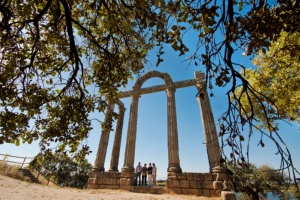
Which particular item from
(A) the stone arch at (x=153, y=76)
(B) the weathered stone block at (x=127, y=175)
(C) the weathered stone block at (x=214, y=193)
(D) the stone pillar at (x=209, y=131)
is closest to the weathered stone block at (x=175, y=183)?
(C) the weathered stone block at (x=214, y=193)

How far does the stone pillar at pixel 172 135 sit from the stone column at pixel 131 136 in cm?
304

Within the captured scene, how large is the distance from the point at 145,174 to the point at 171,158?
10.4 ft

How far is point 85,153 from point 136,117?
12.0 m

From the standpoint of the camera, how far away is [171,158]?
46.5 feet

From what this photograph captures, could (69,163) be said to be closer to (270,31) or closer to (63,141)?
(63,141)

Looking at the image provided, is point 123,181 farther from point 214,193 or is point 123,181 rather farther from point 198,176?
point 214,193

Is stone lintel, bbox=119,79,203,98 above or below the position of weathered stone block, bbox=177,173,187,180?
above

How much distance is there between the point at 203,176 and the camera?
12.7 meters

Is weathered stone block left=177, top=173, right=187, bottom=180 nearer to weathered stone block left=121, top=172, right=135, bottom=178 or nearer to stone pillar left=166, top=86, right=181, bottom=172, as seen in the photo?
stone pillar left=166, top=86, right=181, bottom=172

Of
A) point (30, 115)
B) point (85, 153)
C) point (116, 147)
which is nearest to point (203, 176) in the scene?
point (116, 147)

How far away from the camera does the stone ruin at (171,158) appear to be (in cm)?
1238

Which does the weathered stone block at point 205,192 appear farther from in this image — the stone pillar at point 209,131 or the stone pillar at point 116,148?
the stone pillar at point 116,148

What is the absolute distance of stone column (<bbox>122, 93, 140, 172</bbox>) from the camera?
1509cm

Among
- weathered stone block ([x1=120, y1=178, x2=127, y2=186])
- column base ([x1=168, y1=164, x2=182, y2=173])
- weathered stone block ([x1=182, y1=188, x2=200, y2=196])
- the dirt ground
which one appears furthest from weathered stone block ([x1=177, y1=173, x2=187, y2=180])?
weathered stone block ([x1=120, y1=178, x2=127, y2=186])
